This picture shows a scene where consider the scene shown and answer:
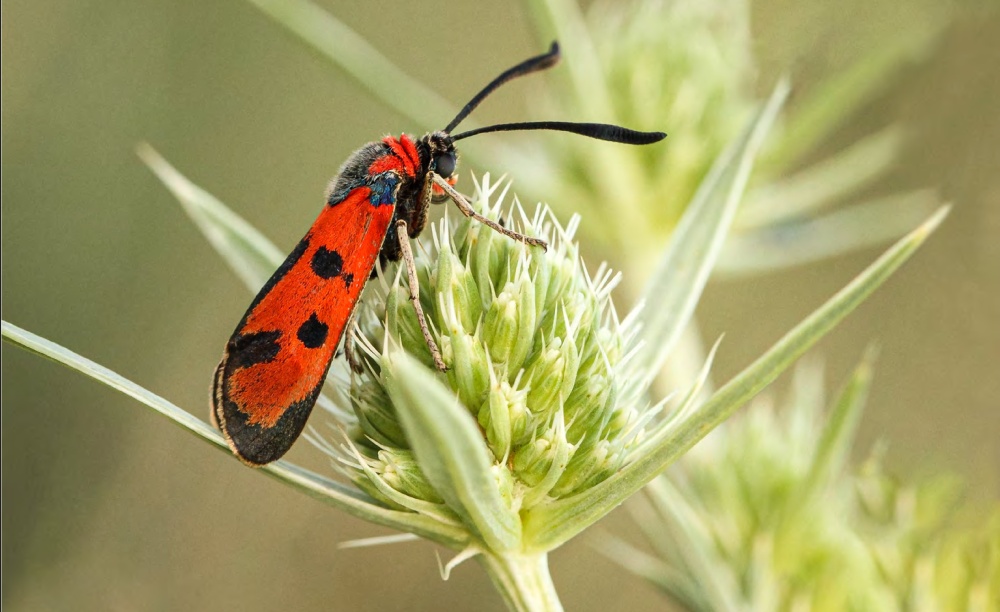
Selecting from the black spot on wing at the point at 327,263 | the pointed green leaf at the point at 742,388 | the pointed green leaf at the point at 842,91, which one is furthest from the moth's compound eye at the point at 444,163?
the pointed green leaf at the point at 842,91

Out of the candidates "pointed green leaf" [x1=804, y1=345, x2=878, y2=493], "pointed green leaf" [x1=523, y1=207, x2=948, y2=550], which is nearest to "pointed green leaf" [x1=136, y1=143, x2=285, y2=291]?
"pointed green leaf" [x1=523, y1=207, x2=948, y2=550]

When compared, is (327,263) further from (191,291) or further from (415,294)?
(191,291)

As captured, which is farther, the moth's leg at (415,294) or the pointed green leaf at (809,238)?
the pointed green leaf at (809,238)

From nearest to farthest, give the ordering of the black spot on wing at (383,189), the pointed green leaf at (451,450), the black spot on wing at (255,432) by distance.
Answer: the pointed green leaf at (451,450), the black spot on wing at (255,432), the black spot on wing at (383,189)

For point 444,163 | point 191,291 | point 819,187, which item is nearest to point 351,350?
point 444,163

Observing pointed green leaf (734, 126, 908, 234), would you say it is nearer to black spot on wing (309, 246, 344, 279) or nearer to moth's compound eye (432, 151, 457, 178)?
moth's compound eye (432, 151, 457, 178)

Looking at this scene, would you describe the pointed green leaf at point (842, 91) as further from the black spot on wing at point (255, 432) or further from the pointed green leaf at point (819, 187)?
the black spot on wing at point (255, 432)

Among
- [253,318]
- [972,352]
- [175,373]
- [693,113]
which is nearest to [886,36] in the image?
[693,113]
